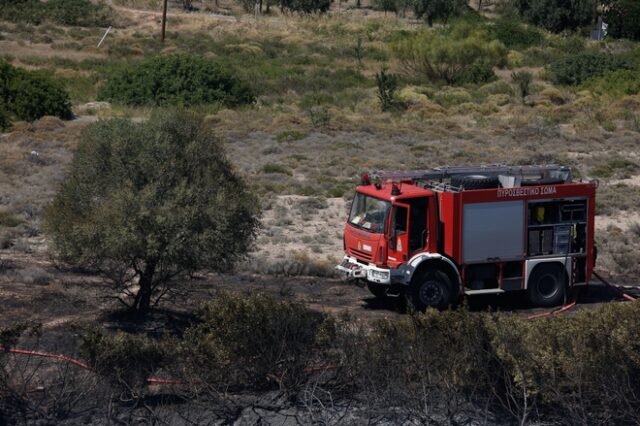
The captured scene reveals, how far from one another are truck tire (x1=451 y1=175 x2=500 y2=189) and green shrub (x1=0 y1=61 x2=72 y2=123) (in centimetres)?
2452

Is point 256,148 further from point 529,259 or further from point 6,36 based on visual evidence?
point 6,36

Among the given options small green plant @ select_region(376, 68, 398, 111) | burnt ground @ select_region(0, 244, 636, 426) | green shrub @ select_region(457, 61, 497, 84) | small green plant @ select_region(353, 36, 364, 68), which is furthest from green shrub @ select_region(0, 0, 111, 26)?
burnt ground @ select_region(0, 244, 636, 426)

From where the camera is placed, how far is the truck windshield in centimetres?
1891

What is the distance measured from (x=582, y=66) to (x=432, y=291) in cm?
3889

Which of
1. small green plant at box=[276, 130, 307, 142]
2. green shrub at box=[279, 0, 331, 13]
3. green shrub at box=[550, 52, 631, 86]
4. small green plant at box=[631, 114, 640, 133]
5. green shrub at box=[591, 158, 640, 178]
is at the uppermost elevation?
green shrub at box=[279, 0, 331, 13]

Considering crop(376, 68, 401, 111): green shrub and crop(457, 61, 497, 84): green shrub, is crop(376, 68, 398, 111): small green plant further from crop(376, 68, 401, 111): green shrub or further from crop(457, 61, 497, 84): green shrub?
crop(457, 61, 497, 84): green shrub

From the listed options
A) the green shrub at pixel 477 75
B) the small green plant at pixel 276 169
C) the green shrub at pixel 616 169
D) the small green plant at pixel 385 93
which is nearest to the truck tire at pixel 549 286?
the small green plant at pixel 276 169

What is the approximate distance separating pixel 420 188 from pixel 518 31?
174 ft

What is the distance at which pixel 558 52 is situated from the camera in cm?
6481

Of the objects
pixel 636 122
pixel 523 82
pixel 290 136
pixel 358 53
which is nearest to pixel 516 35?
pixel 358 53

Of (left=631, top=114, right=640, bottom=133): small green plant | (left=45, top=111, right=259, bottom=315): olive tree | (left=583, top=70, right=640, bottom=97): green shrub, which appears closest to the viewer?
(left=45, top=111, right=259, bottom=315): olive tree

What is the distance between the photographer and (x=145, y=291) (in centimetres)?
1820

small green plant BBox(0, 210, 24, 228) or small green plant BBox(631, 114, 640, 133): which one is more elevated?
small green plant BBox(631, 114, 640, 133)

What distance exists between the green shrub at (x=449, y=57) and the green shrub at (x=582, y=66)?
11.3 feet
